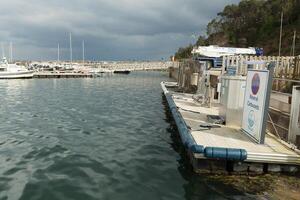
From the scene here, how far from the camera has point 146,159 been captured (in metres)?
11.9

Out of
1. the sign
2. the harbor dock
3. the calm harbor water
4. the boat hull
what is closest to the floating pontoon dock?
the sign

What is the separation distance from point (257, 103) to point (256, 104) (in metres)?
0.09

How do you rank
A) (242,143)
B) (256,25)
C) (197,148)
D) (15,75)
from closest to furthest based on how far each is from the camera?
1. (197,148)
2. (242,143)
3. (15,75)
4. (256,25)

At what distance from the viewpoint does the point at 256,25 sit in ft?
298

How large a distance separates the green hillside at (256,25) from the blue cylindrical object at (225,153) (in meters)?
48.7

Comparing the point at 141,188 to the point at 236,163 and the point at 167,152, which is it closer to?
the point at 236,163

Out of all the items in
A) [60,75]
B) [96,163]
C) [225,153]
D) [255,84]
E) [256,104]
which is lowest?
[60,75]

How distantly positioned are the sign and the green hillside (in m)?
46.3

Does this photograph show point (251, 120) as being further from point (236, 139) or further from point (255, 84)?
point (255, 84)

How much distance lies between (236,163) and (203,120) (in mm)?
4537

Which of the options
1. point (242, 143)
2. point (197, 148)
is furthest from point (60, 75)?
point (197, 148)

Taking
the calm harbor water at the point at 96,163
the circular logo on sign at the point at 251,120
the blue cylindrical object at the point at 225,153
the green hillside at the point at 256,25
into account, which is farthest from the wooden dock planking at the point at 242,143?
the green hillside at the point at 256,25

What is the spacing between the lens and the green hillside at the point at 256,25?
2726 inches

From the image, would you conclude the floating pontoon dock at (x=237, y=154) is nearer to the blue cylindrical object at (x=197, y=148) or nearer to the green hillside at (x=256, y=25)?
the blue cylindrical object at (x=197, y=148)
